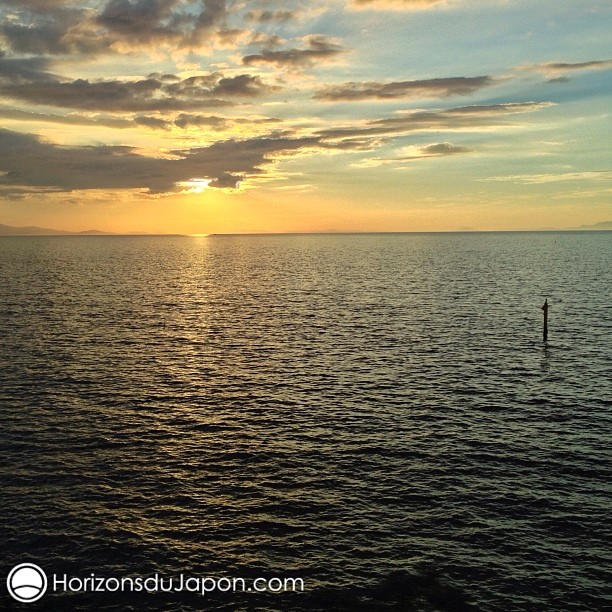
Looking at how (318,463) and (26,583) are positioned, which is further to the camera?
(318,463)

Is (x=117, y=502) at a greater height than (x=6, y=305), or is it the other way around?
(x=6, y=305)

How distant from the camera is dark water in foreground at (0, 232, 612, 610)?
29.7 metres

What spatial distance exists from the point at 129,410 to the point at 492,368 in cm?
4127

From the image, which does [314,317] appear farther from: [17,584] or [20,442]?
[17,584]

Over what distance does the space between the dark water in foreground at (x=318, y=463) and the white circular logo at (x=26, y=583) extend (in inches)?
27.5

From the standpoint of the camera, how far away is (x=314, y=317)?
4107 inches

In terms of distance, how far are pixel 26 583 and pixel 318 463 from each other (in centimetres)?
2010

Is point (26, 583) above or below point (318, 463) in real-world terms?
below

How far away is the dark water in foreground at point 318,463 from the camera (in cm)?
2966

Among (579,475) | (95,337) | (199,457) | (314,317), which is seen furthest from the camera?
(314,317)

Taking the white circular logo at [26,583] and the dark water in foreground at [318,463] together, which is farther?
the dark water in foreground at [318,463]

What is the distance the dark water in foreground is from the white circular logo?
698 mm

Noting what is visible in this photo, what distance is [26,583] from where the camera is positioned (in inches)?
1127

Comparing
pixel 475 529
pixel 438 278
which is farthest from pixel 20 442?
pixel 438 278
